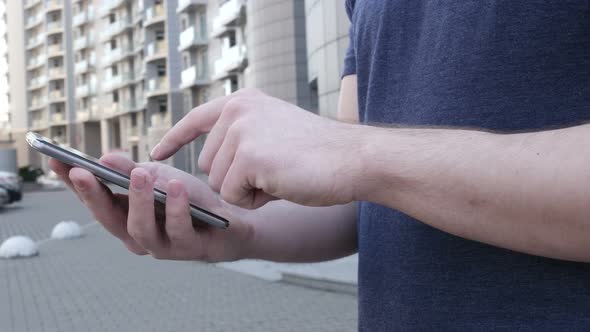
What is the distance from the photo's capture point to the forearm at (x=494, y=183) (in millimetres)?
837

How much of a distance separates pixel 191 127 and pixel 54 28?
2816 inches

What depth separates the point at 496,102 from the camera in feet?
3.63

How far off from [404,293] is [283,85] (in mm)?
23387

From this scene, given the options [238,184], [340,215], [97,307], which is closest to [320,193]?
[238,184]

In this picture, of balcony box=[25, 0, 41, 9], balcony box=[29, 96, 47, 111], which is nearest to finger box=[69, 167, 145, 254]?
balcony box=[29, 96, 47, 111]

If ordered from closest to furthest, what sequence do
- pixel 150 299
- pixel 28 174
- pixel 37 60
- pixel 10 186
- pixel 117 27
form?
pixel 150 299 → pixel 10 186 → pixel 28 174 → pixel 117 27 → pixel 37 60

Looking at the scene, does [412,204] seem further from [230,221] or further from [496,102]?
[230,221]

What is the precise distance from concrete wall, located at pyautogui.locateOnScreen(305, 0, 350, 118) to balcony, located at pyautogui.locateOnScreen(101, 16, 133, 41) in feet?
137

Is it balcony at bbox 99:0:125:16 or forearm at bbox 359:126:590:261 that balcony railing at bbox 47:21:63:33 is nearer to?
balcony at bbox 99:0:125:16

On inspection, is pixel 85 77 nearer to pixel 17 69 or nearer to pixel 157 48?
pixel 17 69

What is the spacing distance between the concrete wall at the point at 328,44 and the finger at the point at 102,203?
11582 millimetres

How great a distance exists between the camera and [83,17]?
62.2m

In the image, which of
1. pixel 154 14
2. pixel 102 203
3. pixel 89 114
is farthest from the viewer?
pixel 89 114

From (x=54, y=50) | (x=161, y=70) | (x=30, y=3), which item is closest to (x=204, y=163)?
(x=161, y=70)
